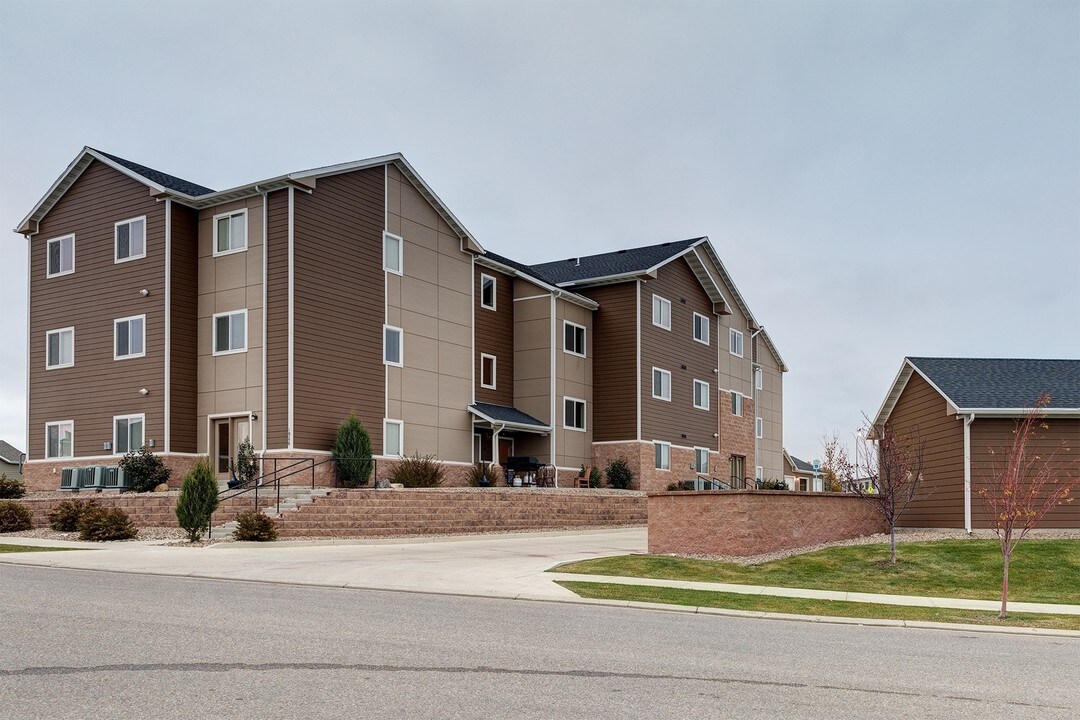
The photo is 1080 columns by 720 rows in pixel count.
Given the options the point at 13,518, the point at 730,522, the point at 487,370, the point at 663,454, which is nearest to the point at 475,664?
the point at 730,522

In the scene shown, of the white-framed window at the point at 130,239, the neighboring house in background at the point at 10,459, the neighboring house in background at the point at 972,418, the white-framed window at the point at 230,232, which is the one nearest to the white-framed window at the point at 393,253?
the white-framed window at the point at 230,232

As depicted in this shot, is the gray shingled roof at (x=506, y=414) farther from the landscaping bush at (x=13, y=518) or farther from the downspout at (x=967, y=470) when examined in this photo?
the downspout at (x=967, y=470)

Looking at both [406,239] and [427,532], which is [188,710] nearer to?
[427,532]

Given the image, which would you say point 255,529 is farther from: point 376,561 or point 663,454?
point 663,454

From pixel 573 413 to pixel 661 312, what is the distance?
6.53m

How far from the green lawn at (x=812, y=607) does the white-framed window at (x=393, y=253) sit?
72.0 ft

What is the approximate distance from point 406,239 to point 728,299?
72.9 feet

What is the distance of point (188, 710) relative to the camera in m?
7.55

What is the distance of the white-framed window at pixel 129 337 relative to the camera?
35.4 metres

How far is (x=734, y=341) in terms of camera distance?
56.5 m

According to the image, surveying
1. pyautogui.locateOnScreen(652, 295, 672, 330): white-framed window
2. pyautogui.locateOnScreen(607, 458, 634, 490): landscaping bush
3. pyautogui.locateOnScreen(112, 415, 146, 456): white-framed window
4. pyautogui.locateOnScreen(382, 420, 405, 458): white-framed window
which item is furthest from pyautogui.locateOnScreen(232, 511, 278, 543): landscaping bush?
pyautogui.locateOnScreen(652, 295, 672, 330): white-framed window

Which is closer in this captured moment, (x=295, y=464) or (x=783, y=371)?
(x=295, y=464)

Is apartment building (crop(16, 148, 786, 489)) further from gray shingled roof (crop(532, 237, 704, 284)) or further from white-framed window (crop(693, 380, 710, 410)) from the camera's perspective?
white-framed window (crop(693, 380, 710, 410))

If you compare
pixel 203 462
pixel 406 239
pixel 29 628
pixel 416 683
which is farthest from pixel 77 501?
pixel 416 683
